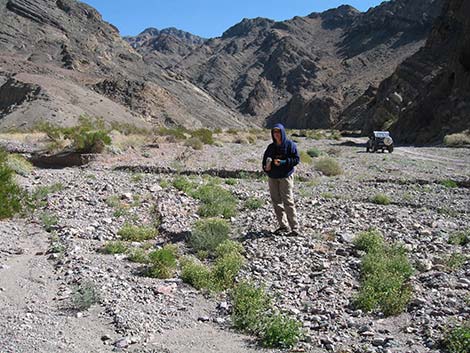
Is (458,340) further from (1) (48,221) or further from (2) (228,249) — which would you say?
(1) (48,221)

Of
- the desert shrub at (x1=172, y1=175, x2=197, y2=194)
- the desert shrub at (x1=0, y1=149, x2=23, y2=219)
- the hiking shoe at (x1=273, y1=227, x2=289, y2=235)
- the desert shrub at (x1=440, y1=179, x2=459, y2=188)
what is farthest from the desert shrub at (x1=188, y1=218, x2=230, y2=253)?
the desert shrub at (x1=440, y1=179, x2=459, y2=188)

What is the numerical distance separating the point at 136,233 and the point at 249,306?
11.6 feet

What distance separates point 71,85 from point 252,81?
324 feet

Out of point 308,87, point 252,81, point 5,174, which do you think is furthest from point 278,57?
point 5,174

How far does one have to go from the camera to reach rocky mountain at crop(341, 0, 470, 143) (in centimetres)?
4141

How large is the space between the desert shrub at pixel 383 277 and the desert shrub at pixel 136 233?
3.58 metres

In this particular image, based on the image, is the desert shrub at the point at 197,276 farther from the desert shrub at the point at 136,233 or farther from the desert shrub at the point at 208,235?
the desert shrub at the point at 136,233

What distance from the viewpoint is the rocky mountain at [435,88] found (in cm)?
4141

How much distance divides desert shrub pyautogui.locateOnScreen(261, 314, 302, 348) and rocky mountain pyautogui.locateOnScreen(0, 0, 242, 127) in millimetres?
48363

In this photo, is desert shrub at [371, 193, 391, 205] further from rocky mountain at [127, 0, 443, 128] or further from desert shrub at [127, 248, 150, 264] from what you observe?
rocky mountain at [127, 0, 443, 128]

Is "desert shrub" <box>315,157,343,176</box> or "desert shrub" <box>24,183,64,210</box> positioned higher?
"desert shrub" <box>315,157,343,176</box>

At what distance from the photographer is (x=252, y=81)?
159 metres

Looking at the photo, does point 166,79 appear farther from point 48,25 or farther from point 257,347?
point 257,347

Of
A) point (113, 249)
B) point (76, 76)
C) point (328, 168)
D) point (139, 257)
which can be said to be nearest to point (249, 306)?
point (139, 257)
